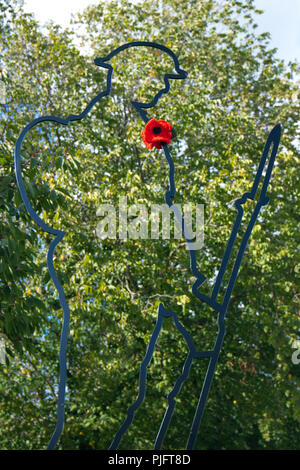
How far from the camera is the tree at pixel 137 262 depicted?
609cm

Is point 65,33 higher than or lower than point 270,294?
higher

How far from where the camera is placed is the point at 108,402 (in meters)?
6.58

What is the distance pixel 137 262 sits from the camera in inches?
244

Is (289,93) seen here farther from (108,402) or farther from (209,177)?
(108,402)

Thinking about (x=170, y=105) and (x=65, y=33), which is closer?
(x=170, y=105)

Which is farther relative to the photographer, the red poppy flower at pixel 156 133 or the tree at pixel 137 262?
the tree at pixel 137 262

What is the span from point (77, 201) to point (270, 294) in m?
2.46

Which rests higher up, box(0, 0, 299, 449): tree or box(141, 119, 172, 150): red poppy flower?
box(0, 0, 299, 449): tree

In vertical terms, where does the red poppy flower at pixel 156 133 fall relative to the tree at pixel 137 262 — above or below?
below

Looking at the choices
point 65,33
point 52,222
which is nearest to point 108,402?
point 52,222

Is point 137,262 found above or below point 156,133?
above

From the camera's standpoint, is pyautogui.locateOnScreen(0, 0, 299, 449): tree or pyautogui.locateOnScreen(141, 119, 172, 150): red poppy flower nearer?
pyautogui.locateOnScreen(141, 119, 172, 150): red poppy flower

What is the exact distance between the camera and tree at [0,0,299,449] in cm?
609
